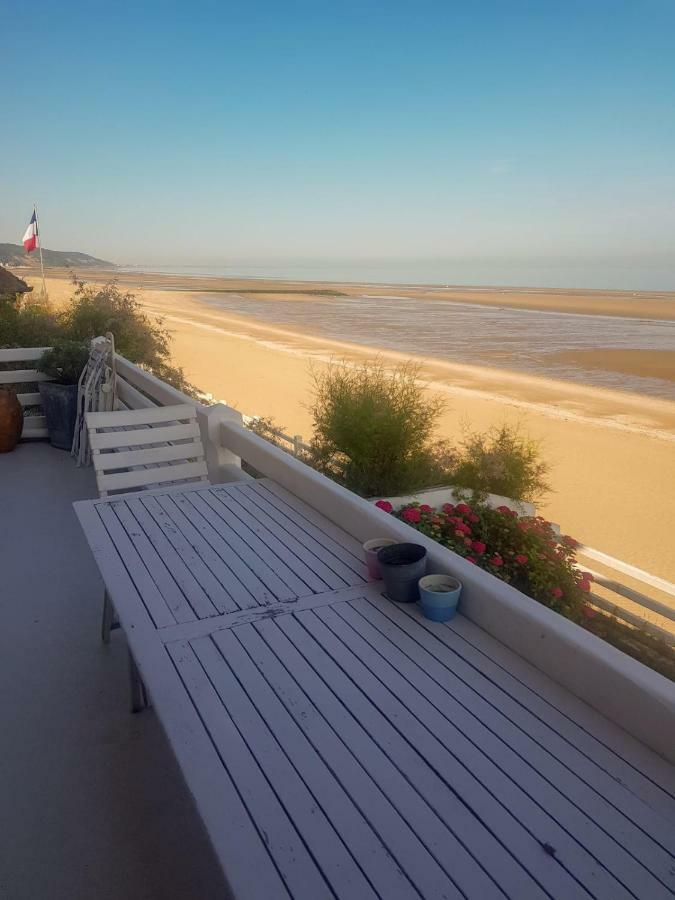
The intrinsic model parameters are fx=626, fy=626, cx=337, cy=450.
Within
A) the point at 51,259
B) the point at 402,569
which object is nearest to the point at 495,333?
the point at 402,569

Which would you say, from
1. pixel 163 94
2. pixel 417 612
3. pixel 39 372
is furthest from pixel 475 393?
pixel 163 94

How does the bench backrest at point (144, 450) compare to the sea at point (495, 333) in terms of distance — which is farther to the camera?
the sea at point (495, 333)

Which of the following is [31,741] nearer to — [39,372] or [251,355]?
[39,372]

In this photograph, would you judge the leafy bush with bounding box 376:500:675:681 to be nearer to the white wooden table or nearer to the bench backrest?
the bench backrest

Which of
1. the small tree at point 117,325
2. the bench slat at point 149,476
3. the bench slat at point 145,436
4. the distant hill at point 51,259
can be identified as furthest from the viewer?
the distant hill at point 51,259

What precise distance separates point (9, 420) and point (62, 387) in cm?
55

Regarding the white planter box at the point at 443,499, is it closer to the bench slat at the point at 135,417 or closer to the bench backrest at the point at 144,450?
the bench backrest at the point at 144,450

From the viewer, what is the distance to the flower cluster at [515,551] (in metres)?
4.12

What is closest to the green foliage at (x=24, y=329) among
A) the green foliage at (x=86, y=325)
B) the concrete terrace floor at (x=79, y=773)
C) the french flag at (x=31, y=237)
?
the green foliage at (x=86, y=325)

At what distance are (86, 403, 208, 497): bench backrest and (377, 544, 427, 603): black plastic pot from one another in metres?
1.73

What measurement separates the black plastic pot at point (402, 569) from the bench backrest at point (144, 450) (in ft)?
5.69

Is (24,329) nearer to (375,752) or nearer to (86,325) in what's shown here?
(86,325)

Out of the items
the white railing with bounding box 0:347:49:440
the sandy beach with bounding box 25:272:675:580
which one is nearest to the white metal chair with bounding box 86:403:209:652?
the white railing with bounding box 0:347:49:440

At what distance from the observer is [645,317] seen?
3503 centimetres
